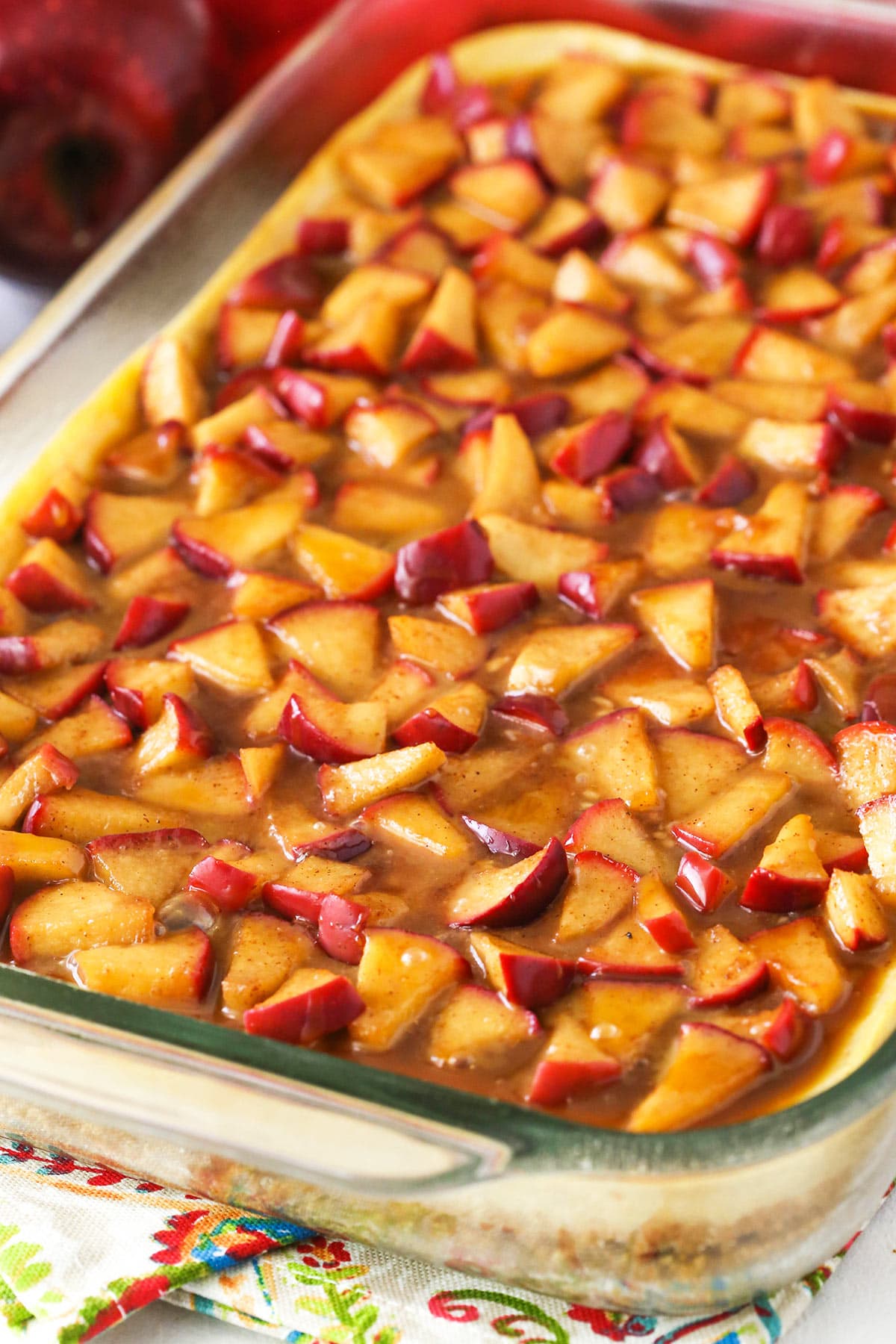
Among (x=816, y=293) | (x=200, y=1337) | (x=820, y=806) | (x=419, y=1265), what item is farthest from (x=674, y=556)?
(x=200, y=1337)

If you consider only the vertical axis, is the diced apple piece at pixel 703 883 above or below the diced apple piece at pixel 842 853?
above

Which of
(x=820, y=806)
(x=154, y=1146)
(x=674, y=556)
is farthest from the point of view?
(x=674, y=556)

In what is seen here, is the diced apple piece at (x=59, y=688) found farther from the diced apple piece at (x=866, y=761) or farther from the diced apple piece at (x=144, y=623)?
the diced apple piece at (x=866, y=761)

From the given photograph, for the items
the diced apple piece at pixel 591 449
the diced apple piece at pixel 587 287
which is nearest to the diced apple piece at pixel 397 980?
the diced apple piece at pixel 591 449

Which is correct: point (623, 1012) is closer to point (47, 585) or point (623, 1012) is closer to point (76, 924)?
point (76, 924)

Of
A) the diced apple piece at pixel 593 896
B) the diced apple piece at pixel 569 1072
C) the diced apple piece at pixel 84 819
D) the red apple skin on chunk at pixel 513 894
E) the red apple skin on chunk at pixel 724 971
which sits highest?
the diced apple piece at pixel 84 819

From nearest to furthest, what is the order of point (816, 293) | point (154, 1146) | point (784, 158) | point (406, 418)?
point (154, 1146)
point (406, 418)
point (816, 293)
point (784, 158)

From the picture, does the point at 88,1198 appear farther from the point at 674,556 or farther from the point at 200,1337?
the point at 674,556
